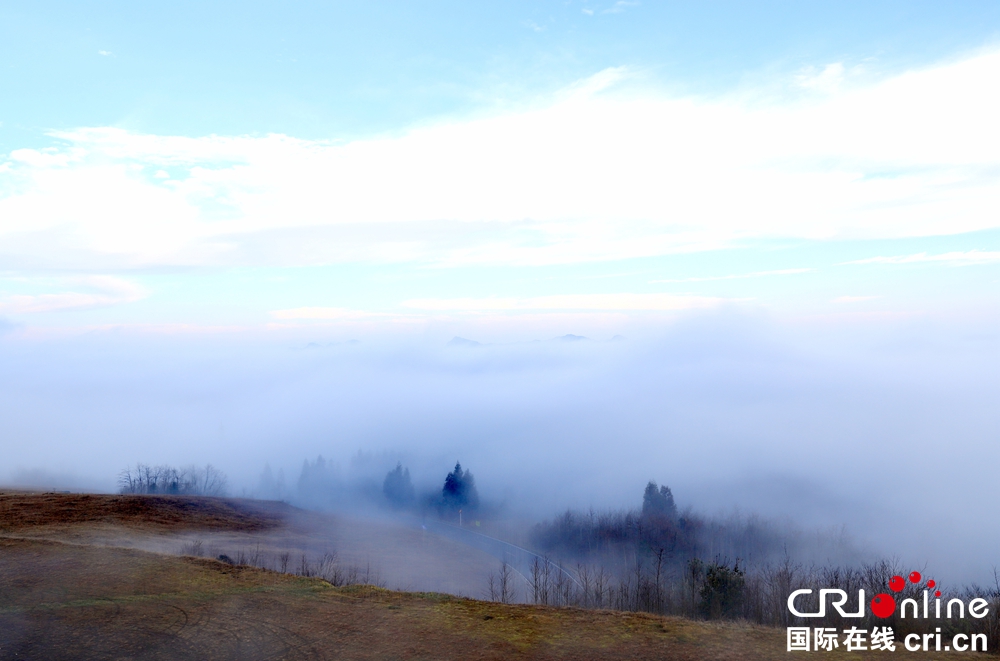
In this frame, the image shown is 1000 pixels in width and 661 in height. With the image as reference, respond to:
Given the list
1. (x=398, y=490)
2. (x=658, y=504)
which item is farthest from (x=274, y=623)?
(x=398, y=490)

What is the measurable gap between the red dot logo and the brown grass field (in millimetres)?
1838

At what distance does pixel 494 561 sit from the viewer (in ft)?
177

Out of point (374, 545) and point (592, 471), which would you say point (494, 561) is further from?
point (592, 471)

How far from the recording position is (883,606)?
52.2ft

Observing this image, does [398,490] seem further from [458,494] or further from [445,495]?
[458,494]

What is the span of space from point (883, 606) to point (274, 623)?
47.8 ft

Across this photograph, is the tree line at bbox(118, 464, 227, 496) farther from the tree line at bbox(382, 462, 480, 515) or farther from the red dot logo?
the red dot logo

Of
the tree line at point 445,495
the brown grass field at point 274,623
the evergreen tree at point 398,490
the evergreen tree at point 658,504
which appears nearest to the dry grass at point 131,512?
the brown grass field at point 274,623

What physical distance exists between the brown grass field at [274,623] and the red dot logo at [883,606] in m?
1.84

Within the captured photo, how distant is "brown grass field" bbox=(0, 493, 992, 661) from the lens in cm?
1341

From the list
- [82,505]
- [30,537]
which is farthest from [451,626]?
[82,505]

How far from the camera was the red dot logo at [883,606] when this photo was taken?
15766mm

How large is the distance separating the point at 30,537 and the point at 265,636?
13.8 metres

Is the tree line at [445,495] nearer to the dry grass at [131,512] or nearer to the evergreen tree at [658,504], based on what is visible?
the evergreen tree at [658,504]
